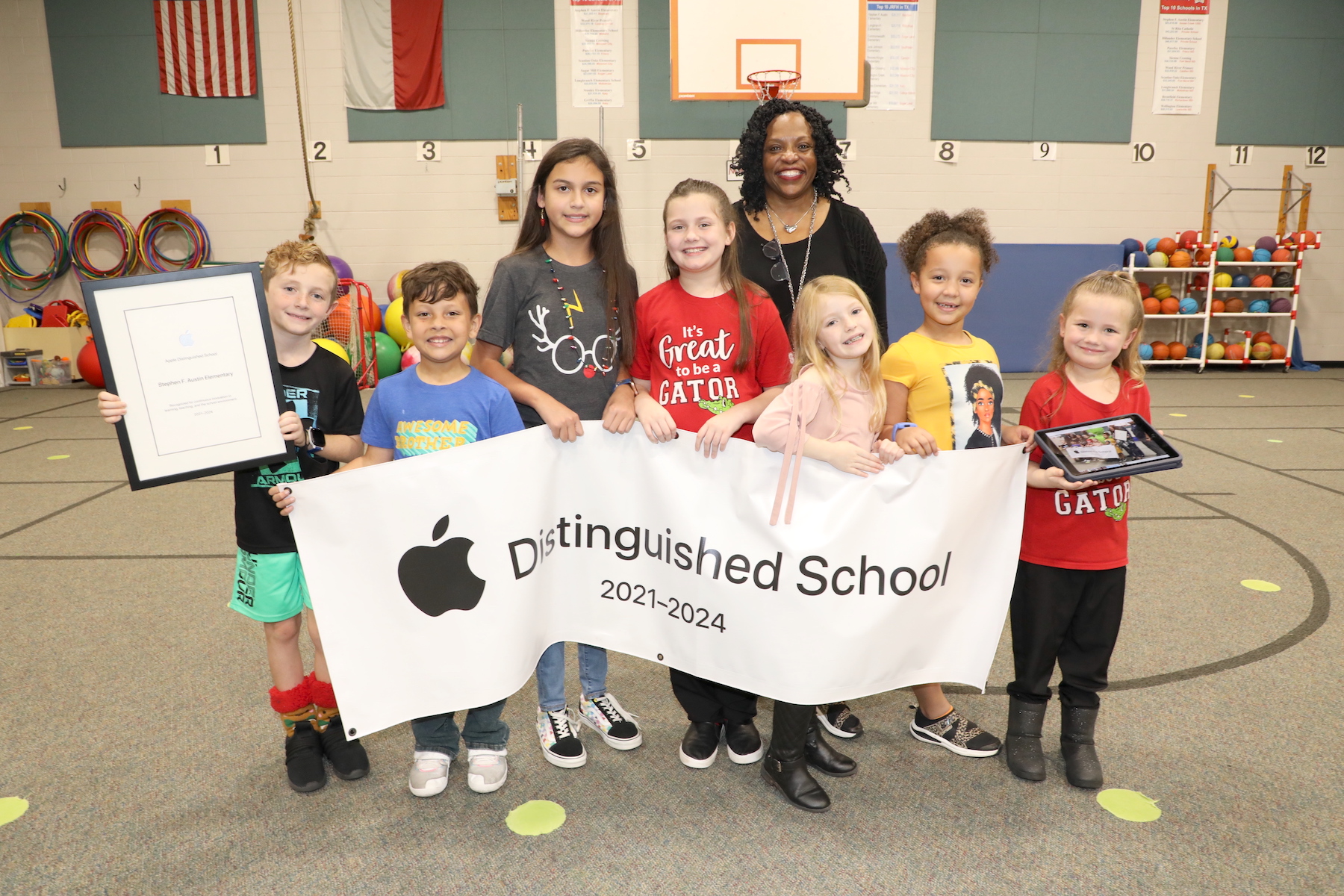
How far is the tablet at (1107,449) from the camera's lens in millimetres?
1615

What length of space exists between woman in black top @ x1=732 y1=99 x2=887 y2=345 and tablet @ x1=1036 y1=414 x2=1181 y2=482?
20.8 inches

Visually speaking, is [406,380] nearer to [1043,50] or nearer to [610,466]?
[610,466]

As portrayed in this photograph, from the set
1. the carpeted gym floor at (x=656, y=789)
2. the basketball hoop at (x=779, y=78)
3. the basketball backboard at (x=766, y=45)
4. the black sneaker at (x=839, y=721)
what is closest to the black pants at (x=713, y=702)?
the carpeted gym floor at (x=656, y=789)

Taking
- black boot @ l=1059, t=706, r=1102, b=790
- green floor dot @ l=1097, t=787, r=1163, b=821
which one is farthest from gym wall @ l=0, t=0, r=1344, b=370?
green floor dot @ l=1097, t=787, r=1163, b=821

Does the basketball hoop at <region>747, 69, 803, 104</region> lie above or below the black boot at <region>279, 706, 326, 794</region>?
above

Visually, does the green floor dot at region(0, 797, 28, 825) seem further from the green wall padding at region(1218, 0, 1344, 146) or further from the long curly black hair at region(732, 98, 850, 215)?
the green wall padding at region(1218, 0, 1344, 146)

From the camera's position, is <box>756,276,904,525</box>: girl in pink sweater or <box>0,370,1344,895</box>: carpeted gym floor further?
<box>756,276,904,525</box>: girl in pink sweater

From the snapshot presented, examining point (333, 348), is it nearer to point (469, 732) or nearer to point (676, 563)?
point (469, 732)

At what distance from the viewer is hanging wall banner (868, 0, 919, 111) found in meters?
8.02

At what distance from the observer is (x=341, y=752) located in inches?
74.3

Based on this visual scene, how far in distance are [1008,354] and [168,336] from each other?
26.7 feet

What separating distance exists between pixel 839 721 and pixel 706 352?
0.95 m

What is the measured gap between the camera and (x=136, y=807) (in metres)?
1.74

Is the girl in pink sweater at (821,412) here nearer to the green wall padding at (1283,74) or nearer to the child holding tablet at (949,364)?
the child holding tablet at (949,364)
